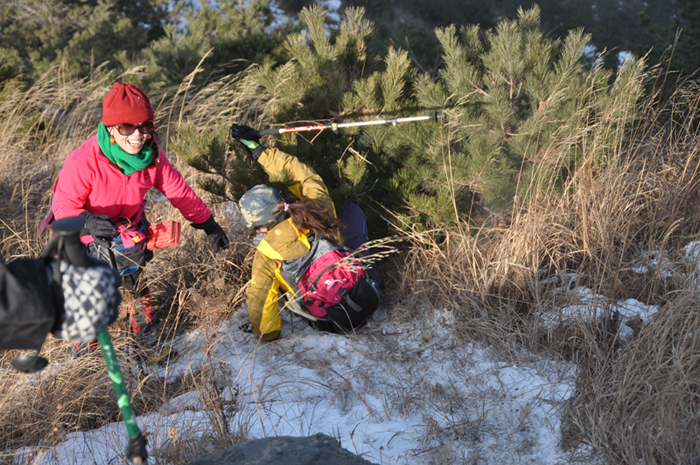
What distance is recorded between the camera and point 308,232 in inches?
117

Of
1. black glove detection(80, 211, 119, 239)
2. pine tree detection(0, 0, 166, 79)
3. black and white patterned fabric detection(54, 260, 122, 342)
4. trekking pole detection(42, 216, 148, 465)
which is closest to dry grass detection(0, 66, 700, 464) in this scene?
black glove detection(80, 211, 119, 239)

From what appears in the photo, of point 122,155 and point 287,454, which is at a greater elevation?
point 122,155

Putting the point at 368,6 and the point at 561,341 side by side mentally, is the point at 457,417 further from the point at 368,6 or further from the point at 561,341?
the point at 368,6

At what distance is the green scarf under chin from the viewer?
2453mm

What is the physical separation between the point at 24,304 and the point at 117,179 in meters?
1.62

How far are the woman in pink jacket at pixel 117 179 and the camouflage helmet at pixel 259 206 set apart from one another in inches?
16.0

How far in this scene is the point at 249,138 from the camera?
317cm

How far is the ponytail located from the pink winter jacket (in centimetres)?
63

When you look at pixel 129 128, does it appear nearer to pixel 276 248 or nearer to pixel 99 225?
pixel 99 225

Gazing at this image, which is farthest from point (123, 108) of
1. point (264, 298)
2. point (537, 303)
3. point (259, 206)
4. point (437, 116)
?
point (537, 303)

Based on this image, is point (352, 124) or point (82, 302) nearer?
point (82, 302)

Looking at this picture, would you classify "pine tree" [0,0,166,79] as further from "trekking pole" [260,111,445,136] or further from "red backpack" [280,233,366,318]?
"red backpack" [280,233,366,318]

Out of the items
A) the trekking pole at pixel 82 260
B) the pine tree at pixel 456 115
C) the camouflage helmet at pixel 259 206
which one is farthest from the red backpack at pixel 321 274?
the trekking pole at pixel 82 260

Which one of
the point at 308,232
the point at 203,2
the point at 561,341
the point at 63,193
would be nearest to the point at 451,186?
the point at 308,232
